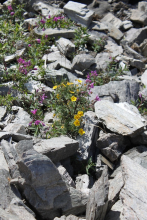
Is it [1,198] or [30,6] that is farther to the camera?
[30,6]

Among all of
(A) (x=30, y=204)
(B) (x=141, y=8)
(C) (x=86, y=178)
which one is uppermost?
(B) (x=141, y=8)

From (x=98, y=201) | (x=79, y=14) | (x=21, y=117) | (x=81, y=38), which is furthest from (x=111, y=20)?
(x=98, y=201)

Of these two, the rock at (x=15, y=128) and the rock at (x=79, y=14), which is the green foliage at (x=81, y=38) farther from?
the rock at (x=15, y=128)

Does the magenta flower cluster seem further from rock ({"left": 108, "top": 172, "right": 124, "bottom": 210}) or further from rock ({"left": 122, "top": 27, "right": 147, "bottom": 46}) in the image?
rock ({"left": 122, "top": 27, "right": 147, "bottom": 46})

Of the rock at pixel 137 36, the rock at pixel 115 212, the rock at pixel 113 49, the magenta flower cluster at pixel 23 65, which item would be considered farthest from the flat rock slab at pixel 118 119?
the rock at pixel 137 36

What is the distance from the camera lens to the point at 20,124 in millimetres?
5023

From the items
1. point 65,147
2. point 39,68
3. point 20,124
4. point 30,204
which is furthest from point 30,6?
point 30,204

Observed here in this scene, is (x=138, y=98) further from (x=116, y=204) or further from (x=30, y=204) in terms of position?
(x=30, y=204)

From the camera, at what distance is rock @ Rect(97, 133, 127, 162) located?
16.3ft

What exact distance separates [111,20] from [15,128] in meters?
6.97

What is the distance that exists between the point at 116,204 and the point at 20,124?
2295 mm

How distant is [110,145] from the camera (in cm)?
499

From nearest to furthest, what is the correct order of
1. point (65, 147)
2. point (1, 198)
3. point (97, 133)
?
point (1, 198), point (65, 147), point (97, 133)

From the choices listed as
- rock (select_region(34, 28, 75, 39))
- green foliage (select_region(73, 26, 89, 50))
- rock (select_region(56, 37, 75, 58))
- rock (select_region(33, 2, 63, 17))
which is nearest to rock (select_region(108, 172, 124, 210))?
rock (select_region(56, 37, 75, 58))
